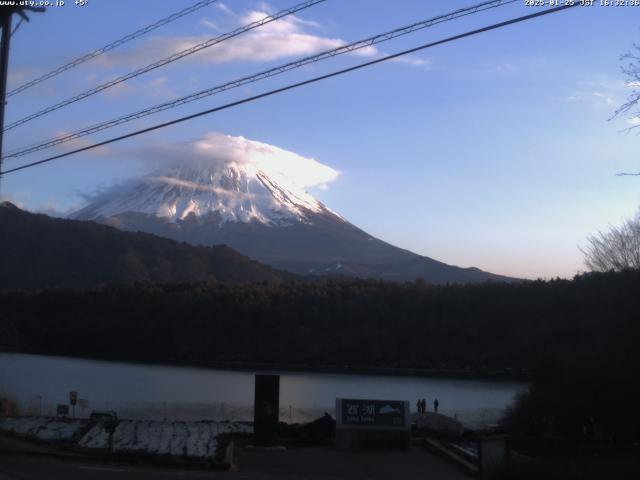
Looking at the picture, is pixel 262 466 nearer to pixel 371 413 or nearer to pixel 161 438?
pixel 161 438

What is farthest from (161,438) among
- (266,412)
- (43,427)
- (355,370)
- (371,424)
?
(355,370)

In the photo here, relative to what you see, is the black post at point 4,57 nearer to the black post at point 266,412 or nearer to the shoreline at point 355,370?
the black post at point 266,412

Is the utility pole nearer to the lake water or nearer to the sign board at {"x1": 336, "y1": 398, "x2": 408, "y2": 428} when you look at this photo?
the sign board at {"x1": 336, "y1": 398, "x2": 408, "y2": 428}

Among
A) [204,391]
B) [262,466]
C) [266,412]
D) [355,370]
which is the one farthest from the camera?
[355,370]

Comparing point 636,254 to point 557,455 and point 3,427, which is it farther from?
point 3,427

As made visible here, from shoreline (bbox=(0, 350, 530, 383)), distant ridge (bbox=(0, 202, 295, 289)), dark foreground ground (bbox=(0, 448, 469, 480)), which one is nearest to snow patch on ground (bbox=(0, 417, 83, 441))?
dark foreground ground (bbox=(0, 448, 469, 480))
